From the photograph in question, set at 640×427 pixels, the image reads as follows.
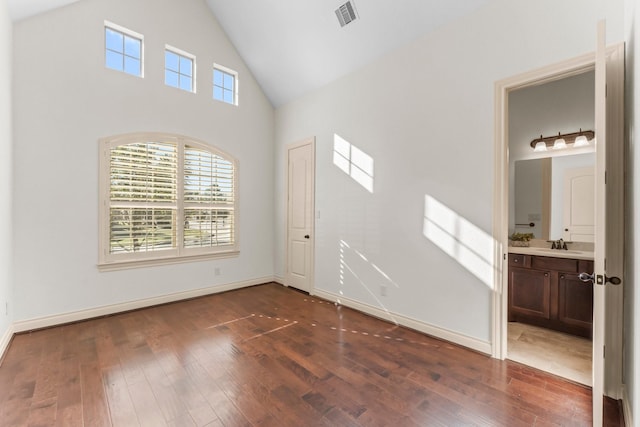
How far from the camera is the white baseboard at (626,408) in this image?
169 cm

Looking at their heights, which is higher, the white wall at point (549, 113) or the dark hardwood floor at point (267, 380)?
the white wall at point (549, 113)

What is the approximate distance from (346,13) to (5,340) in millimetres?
4790

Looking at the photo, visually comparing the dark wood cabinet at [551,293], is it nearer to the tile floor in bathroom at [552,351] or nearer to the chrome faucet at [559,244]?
the tile floor in bathroom at [552,351]

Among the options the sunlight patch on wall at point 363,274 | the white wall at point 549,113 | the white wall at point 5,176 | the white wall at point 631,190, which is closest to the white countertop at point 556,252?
the white wall at point 549,113

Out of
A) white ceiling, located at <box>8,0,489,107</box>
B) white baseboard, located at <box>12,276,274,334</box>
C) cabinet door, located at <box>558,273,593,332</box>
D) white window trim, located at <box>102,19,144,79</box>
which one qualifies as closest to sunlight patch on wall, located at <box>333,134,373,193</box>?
white ceiling, located at <box>8,0,489,107</box>

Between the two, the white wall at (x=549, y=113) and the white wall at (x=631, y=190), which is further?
the white wall at (x=549, y=113)

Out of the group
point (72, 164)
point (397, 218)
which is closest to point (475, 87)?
point (397, 218)

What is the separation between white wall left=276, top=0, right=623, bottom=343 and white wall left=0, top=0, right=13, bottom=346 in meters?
3.41

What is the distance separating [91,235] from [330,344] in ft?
10.2

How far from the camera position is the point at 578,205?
3.39 m

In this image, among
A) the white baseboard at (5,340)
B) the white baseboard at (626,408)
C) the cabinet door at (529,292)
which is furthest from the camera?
the cabinet door at (529,292)

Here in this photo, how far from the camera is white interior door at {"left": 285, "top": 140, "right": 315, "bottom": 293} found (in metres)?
4.57

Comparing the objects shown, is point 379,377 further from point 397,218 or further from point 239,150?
point 239,150

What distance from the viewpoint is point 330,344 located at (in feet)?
9.32
